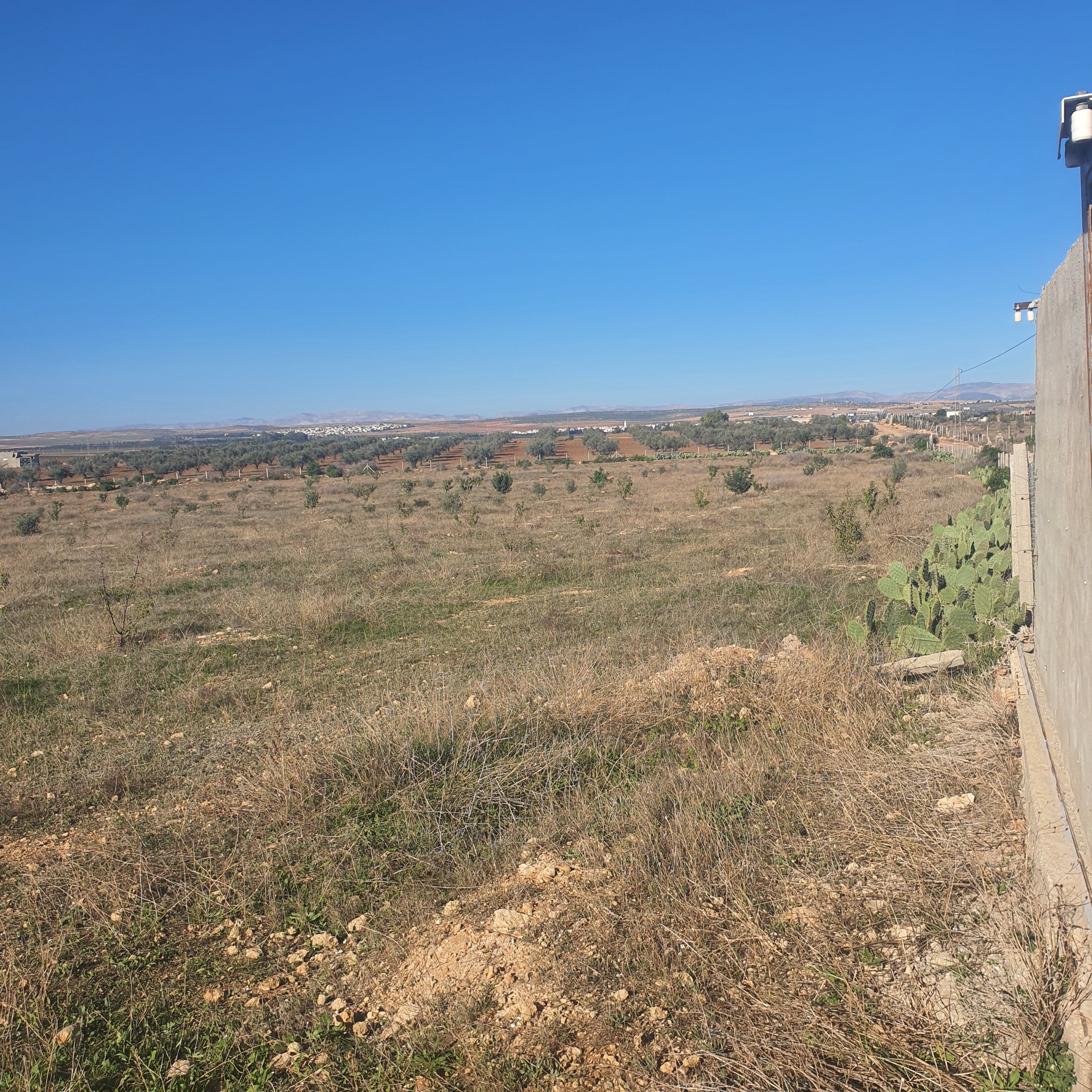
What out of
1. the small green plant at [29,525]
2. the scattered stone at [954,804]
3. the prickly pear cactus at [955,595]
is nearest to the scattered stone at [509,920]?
the scattered stone at [954,804]

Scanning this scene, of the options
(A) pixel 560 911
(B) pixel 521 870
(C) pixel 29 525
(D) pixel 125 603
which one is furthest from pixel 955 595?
(C) pixel 29 525

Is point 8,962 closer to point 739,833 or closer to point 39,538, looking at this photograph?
point 739,833

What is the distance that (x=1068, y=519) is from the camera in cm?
343

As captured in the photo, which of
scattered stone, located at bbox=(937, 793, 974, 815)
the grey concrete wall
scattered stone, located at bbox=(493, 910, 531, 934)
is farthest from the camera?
scattered stone, located at bbox=(937, 793, 974, 815)

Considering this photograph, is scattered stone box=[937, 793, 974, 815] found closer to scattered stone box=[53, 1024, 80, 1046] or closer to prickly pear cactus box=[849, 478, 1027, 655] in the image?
prickly pear cactus box=[849, 478, 1027, 655]

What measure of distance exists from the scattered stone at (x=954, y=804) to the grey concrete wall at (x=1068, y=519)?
1.80ft

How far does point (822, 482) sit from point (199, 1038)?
2863 centimetres

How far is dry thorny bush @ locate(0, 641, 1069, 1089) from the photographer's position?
8.54ft

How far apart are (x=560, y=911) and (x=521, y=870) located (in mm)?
454

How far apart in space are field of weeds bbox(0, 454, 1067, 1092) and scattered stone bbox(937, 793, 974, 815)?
0.02 metres

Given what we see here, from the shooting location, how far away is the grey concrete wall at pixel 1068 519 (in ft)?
9.16

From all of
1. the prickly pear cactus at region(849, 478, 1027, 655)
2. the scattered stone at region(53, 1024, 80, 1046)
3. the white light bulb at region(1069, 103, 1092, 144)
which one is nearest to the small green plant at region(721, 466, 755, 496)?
the prickly pear cactus at region(849, 478, 1027, 655)

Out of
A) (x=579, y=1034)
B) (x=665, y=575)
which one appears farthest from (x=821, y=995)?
(x=665, y=575)

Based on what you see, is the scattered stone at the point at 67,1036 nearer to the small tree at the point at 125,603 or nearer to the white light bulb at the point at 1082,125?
the white light bulb at the point at 1082,125
